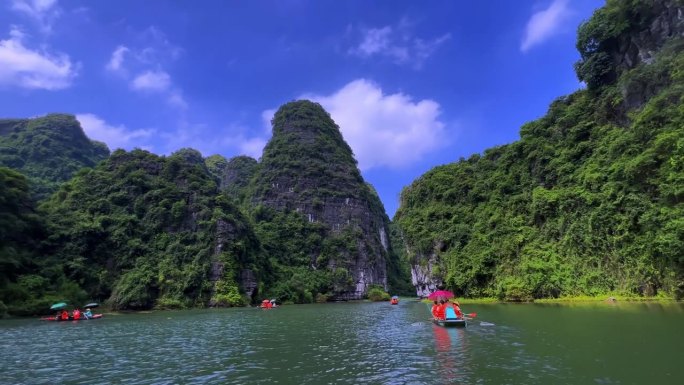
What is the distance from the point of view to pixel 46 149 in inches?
3351

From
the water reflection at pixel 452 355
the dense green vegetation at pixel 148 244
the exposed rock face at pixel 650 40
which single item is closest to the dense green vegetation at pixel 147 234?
the dense green vegetation at pixel 148 244

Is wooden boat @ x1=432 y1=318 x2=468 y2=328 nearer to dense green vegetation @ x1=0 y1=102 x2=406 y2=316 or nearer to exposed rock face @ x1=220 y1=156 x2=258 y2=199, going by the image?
dense green vegetation @ x1=0 y1=102 x2=406 y2=316

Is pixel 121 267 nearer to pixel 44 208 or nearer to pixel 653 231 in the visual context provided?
pixel 44 208

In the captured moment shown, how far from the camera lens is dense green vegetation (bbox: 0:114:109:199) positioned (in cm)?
7831

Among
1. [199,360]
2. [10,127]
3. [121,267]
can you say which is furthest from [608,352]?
[10,127]

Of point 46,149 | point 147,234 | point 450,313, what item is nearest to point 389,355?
point 450,313

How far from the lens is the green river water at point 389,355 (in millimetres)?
9664

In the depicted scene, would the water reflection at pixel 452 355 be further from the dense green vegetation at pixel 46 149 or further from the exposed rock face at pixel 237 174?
the exposed rock face at pixel 237 174

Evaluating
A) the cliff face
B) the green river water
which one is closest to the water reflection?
the green river water

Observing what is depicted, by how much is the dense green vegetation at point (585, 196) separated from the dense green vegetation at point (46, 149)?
6927cm

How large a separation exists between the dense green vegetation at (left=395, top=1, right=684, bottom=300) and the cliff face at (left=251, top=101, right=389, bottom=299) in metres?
30.3

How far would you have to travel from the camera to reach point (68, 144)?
93.4 metres

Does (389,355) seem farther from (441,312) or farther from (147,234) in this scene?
(147,234)

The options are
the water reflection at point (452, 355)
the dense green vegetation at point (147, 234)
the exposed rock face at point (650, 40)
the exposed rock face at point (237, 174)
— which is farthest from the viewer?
the exposed rock face at point (237, 174)
